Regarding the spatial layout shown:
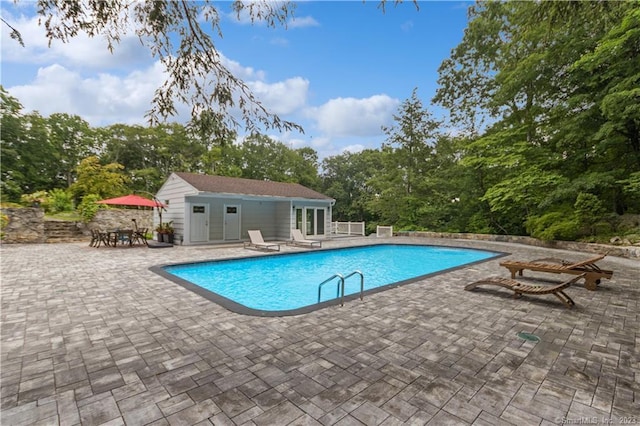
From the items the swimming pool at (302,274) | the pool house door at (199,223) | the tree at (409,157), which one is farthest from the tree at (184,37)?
the tree at (409,157)

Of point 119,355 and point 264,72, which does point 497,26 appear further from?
point 119,355

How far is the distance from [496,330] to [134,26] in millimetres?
5637

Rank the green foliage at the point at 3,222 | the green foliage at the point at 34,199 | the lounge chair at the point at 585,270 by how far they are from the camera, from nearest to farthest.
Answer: the lounge chair at the point at 585,270 < the green foliage at the point at 3,222 < the green foliage at the point at 34,199

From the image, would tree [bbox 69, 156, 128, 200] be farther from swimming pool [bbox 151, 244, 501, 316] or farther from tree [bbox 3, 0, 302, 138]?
tree [bbox 3, 0, 302, 138]

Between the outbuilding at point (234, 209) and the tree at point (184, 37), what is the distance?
9.70 metres

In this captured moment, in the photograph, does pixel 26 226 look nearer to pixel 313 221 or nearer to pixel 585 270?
pixel 313 221

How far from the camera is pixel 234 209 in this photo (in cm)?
1511

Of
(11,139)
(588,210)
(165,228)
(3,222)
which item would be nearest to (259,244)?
(165,228)

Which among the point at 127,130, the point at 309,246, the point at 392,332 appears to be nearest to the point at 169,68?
the point at 392,332

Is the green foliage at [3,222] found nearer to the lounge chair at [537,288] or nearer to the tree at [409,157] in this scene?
the lounge chair at [537,288]

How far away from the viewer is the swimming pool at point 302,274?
5828 mm

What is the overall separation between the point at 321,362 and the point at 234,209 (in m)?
13.2

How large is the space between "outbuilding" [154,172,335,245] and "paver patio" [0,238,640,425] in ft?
27.2

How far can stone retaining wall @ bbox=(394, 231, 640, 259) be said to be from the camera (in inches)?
385
